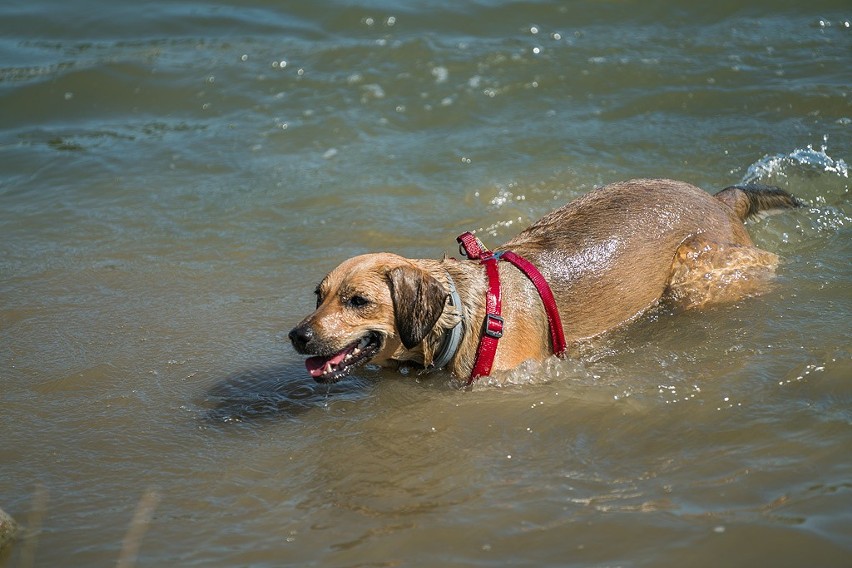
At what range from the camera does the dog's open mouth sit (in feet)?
19.9

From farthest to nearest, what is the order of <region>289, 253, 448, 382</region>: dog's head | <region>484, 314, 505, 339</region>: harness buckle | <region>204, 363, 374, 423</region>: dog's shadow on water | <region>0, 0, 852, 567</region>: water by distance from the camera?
<region>204, 363, 374, 423</region>: dog's shadow on water < <region>484, 314, 505, 339</region>: harness buckle < <region>289, 253, 448, 382</region>: dog's head < <region>0, 0, 852, 567</region>: water

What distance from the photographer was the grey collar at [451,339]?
6.29m

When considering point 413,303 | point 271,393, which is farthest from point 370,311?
point 271,393

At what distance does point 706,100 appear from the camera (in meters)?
11.6

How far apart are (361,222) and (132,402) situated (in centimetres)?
363

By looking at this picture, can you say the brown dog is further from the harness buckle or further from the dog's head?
the harness buckle

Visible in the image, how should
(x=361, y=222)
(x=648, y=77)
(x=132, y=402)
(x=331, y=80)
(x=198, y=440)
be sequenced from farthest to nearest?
1. (x=331, y=80)
2. (x=648, y=77)
3. (x=361, y=222)
4. (x=132, y=402)
5. (x=198, y=440)

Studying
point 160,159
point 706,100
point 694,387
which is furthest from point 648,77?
point 694,387

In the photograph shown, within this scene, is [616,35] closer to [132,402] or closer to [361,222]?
[361,222]

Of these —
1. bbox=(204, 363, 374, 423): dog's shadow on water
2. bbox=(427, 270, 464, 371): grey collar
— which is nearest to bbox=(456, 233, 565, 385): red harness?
bbox=(427, 270, 464, 371): grey collar

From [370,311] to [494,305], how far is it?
2.87ft

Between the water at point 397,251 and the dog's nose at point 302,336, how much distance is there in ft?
2.01

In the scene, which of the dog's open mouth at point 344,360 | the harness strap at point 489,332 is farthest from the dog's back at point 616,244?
the dog's open mouth at point 344,360

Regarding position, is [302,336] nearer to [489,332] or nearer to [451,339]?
[451,339]
